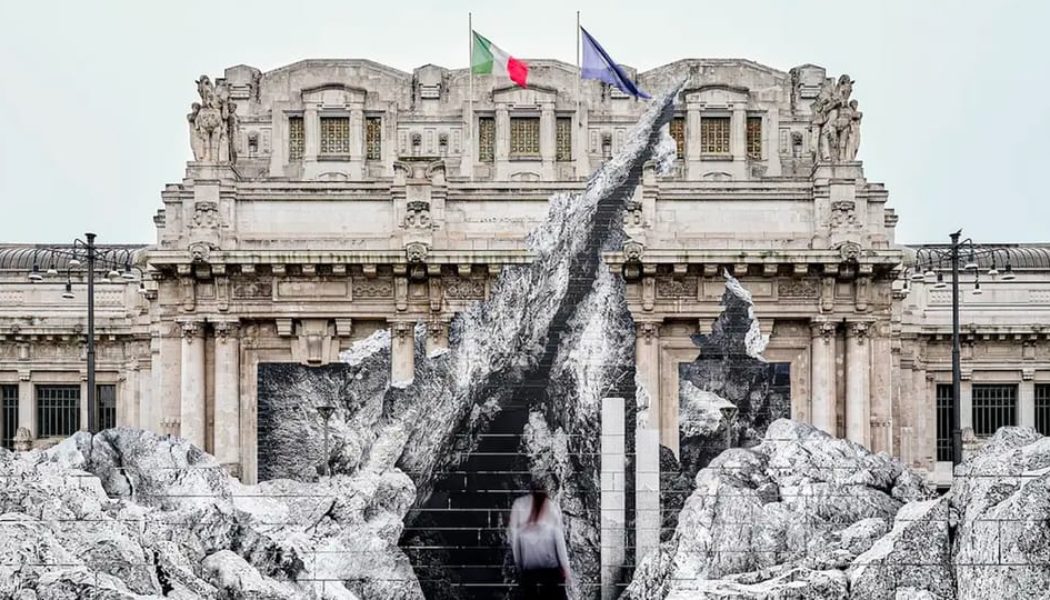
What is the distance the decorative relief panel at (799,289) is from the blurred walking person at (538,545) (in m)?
8.19

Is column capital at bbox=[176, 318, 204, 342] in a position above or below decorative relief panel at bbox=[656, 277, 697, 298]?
below

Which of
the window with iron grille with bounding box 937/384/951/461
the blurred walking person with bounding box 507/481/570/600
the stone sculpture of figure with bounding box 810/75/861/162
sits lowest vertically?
the blurred walking person with bounding box 507/481/570/600

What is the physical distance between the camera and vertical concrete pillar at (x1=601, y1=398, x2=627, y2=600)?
4034 cm

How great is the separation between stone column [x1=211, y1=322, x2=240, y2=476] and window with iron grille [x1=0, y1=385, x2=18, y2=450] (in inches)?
545

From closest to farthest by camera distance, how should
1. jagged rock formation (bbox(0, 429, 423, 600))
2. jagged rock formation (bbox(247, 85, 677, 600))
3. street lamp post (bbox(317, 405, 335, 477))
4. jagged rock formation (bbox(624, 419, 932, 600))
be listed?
1. jagged rock formation (bbox(0, 429, 423, 600))
2. jagged rock formation (bbox(624, 419, 932, 600))
3. jagged rock formation (bbox(247, 85, 677, 600))
4. street lamp post (bbox(317, 405, 335, 477))

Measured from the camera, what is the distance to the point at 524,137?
5256cm

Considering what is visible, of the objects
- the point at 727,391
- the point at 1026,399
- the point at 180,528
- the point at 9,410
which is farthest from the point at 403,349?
the point at 1026,399

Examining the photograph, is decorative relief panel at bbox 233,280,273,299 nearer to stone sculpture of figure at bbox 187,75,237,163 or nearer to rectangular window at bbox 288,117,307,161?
stone sculpture of figure at bbox 187,75,237,163

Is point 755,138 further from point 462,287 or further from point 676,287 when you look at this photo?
point 462,287

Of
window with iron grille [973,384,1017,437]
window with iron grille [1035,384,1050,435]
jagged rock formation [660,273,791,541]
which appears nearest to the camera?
jagged rock formation [660,273,791,541]

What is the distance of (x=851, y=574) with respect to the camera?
110 feet

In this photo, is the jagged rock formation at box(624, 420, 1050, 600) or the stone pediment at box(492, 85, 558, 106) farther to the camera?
the stone pediment at box(492, 85, 558, 106)

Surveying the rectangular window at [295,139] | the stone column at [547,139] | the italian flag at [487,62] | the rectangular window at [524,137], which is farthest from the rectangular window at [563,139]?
the rectangular window at [295,139]

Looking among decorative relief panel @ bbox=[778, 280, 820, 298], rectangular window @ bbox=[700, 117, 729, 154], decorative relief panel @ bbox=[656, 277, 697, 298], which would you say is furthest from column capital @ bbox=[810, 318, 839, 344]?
rectangular window @ bbox=[700, 117, 729, 154]
